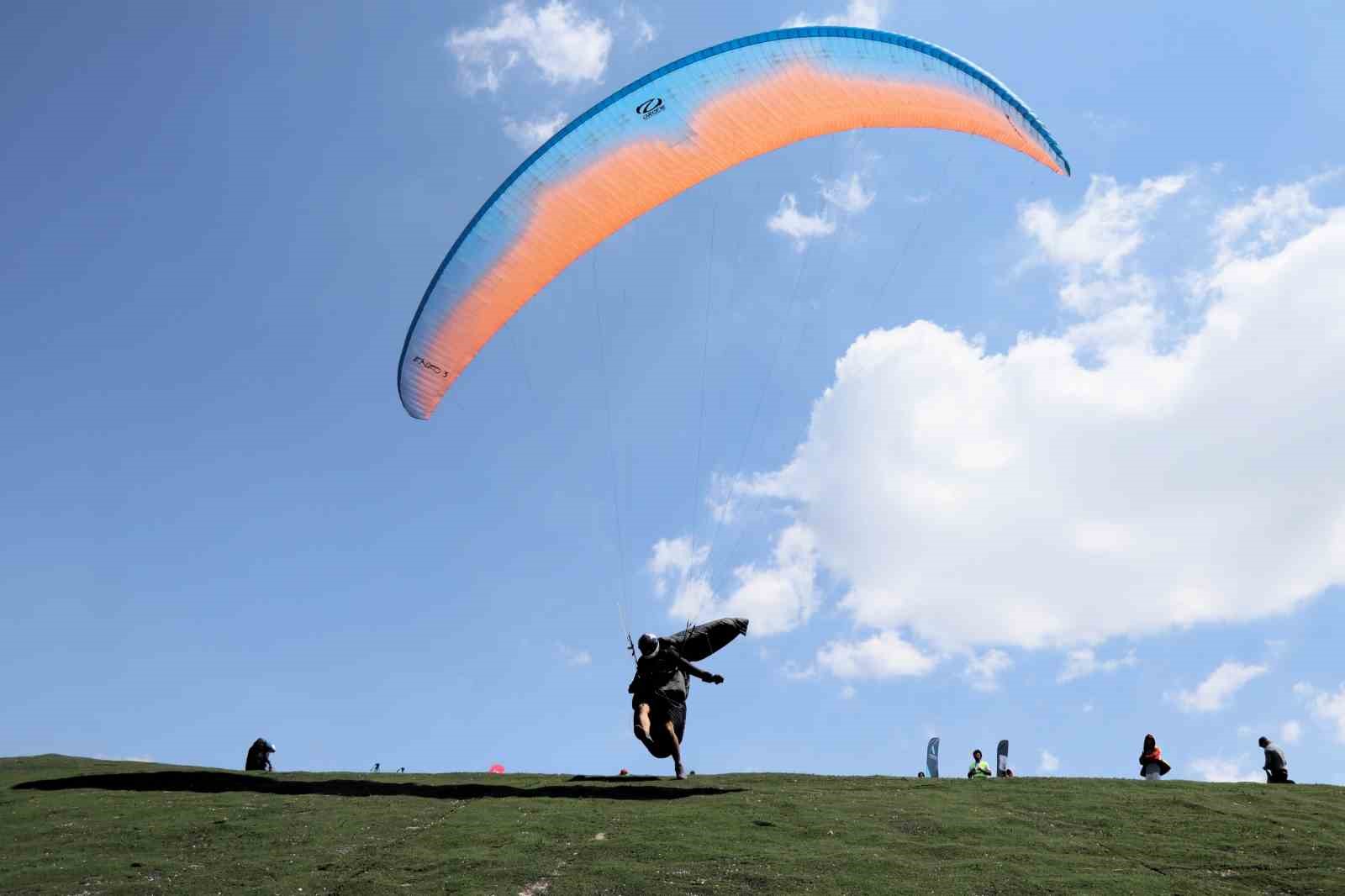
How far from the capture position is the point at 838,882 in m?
12.0

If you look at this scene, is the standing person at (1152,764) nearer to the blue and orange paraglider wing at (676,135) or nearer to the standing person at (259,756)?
the blue and orange paraglider wing at (676,135)

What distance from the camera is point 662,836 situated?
13648mm

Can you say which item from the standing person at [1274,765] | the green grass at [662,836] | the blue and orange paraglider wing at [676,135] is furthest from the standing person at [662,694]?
the standing person at [1274,765]

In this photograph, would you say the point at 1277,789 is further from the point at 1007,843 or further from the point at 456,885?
the point at 456,885

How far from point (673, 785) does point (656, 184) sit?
1118 cm

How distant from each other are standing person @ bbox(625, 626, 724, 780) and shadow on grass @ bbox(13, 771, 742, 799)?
4.05ft

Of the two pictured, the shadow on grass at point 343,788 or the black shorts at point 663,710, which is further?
the black shorts at point 663,710

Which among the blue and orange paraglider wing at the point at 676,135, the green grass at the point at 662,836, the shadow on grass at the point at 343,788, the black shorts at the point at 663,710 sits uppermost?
the blue and orange paraglider wing at the point at 676,135

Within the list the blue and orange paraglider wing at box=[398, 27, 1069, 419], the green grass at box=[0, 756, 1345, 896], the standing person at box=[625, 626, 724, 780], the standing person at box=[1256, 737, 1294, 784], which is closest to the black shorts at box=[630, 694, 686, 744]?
the standing person at box=[625, 626, 724, 780]

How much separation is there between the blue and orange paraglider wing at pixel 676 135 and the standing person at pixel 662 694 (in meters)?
7.22

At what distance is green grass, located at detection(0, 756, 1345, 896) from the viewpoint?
1206 centimetres

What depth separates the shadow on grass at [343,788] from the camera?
16738 mm

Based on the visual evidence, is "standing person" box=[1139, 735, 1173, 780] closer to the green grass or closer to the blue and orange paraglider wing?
the green grass

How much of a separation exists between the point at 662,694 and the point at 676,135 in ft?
33.7
